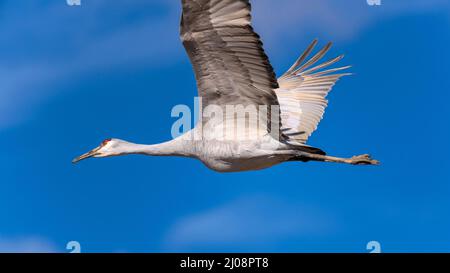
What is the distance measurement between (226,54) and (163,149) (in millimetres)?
2847

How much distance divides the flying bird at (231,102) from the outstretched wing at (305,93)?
44 mm

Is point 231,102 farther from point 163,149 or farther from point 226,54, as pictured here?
point 163,149

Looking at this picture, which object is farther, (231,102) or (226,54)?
(231,102)

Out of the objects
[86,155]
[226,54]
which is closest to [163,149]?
[86,155]

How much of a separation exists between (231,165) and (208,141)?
57cm

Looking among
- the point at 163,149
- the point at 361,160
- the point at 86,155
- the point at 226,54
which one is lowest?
the point at 361,160

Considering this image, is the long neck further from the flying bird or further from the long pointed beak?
the long pointed beak

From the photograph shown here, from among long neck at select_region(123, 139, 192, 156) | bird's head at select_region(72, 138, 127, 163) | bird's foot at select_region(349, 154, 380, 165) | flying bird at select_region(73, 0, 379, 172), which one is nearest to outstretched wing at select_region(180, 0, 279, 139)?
flying bird at select_region(73, 0, 379, 172)

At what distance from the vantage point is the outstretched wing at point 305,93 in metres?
17.2

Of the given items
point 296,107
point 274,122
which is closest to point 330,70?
point 296,107

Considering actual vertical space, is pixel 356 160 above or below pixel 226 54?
below

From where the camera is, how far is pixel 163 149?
50.5 ft

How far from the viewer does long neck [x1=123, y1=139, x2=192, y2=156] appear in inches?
592

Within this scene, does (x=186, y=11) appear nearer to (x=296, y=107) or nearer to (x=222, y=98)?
(x=222, y=98)
